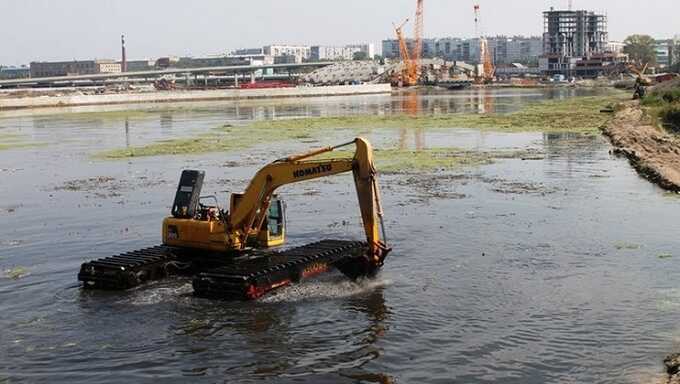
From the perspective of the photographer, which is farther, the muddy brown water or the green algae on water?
the green algae on water

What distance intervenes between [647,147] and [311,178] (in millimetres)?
30801

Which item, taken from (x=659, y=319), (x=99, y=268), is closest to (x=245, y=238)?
(x=99, y=268)

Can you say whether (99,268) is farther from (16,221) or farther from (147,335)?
(16,221)

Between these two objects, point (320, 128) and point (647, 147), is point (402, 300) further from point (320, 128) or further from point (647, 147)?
point (320, 128)

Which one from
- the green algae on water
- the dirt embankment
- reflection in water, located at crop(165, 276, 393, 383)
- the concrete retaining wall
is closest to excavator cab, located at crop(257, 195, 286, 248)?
reflection in water, located at crop(165, 276, 393, 383)

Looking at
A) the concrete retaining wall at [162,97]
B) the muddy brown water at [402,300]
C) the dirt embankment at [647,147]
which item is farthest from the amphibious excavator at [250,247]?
the concrete retaining wall at [162,97]

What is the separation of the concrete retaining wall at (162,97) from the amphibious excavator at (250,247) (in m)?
134

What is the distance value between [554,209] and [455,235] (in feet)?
18.0

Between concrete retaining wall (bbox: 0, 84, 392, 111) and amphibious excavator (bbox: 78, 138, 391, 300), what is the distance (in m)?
134

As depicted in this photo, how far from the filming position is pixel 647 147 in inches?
1727

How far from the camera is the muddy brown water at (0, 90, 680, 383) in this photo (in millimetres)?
13852

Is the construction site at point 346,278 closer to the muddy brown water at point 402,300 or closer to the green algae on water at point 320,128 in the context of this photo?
the muddy brown water at point 402,300

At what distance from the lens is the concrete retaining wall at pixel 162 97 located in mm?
146750

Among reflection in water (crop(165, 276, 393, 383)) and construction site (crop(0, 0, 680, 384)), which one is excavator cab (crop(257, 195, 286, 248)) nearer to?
construction site (crop(0, 0, 680, 384))
